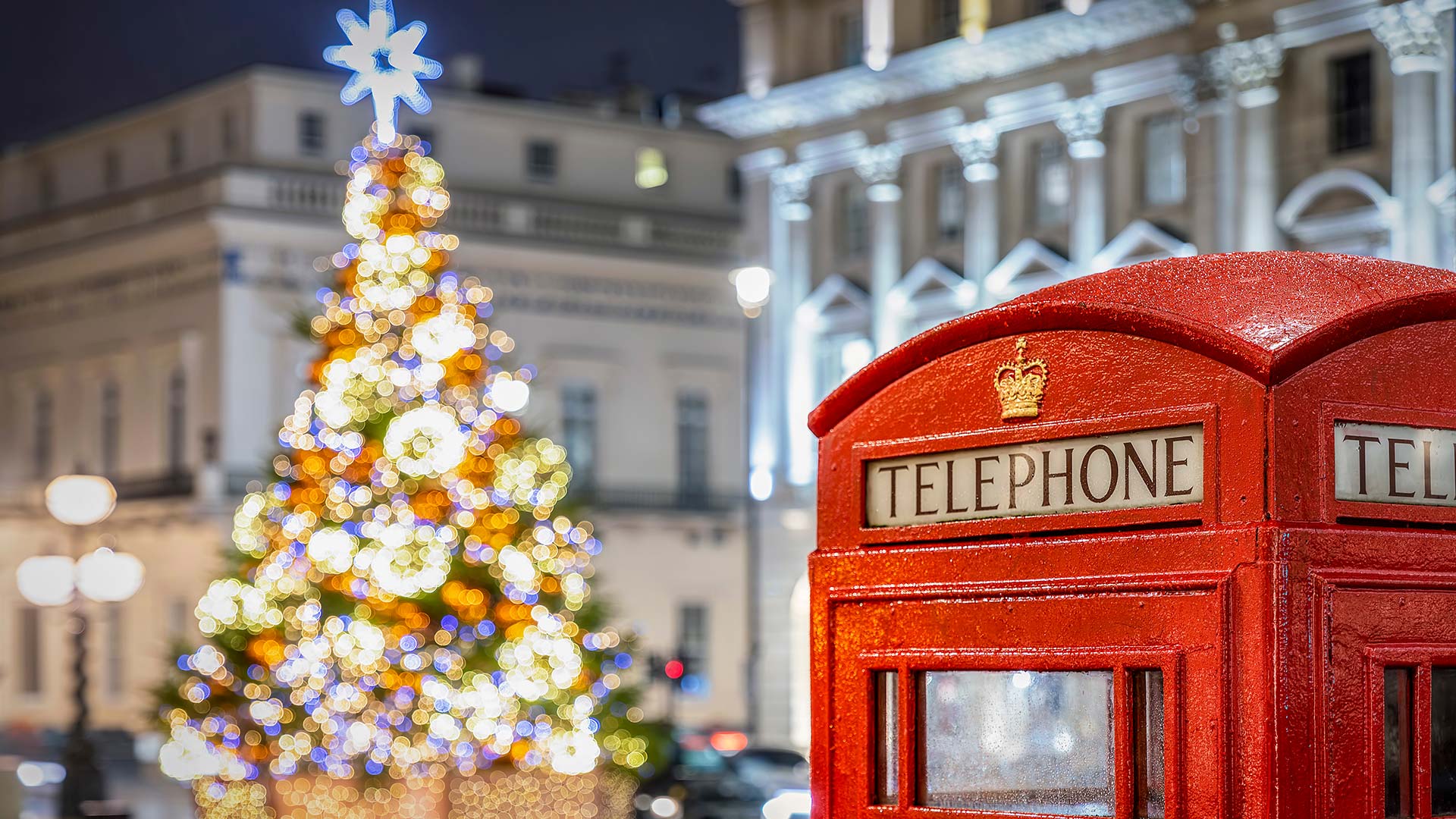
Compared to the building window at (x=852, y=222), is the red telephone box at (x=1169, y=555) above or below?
below

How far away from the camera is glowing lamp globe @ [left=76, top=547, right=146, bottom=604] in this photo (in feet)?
63.7

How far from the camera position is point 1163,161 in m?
34.3

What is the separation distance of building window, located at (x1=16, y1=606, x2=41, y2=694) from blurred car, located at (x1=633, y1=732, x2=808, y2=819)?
24851 mm

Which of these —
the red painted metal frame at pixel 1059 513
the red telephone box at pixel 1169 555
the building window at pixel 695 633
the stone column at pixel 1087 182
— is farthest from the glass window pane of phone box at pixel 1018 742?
the building window at pixel 695 633

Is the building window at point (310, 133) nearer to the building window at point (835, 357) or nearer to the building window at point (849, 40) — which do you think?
the building window at point (849, 40)

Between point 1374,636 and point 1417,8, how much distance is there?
26.2 metres

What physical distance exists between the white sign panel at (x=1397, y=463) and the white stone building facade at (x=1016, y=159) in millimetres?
25464

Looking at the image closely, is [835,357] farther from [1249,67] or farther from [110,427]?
[110,427]

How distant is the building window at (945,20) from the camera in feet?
121

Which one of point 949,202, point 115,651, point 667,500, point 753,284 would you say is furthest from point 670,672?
point 115,651

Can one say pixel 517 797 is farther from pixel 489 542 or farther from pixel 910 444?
pixel 910 444

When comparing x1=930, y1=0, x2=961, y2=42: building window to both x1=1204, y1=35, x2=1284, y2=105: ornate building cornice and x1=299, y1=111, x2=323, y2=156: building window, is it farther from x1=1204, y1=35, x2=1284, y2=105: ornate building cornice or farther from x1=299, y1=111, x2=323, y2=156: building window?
x1=299, y1=111, x2=323, y2=156: building window

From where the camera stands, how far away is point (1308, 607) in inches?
161

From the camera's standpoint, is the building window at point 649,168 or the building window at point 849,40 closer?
the building window at point 849,40
